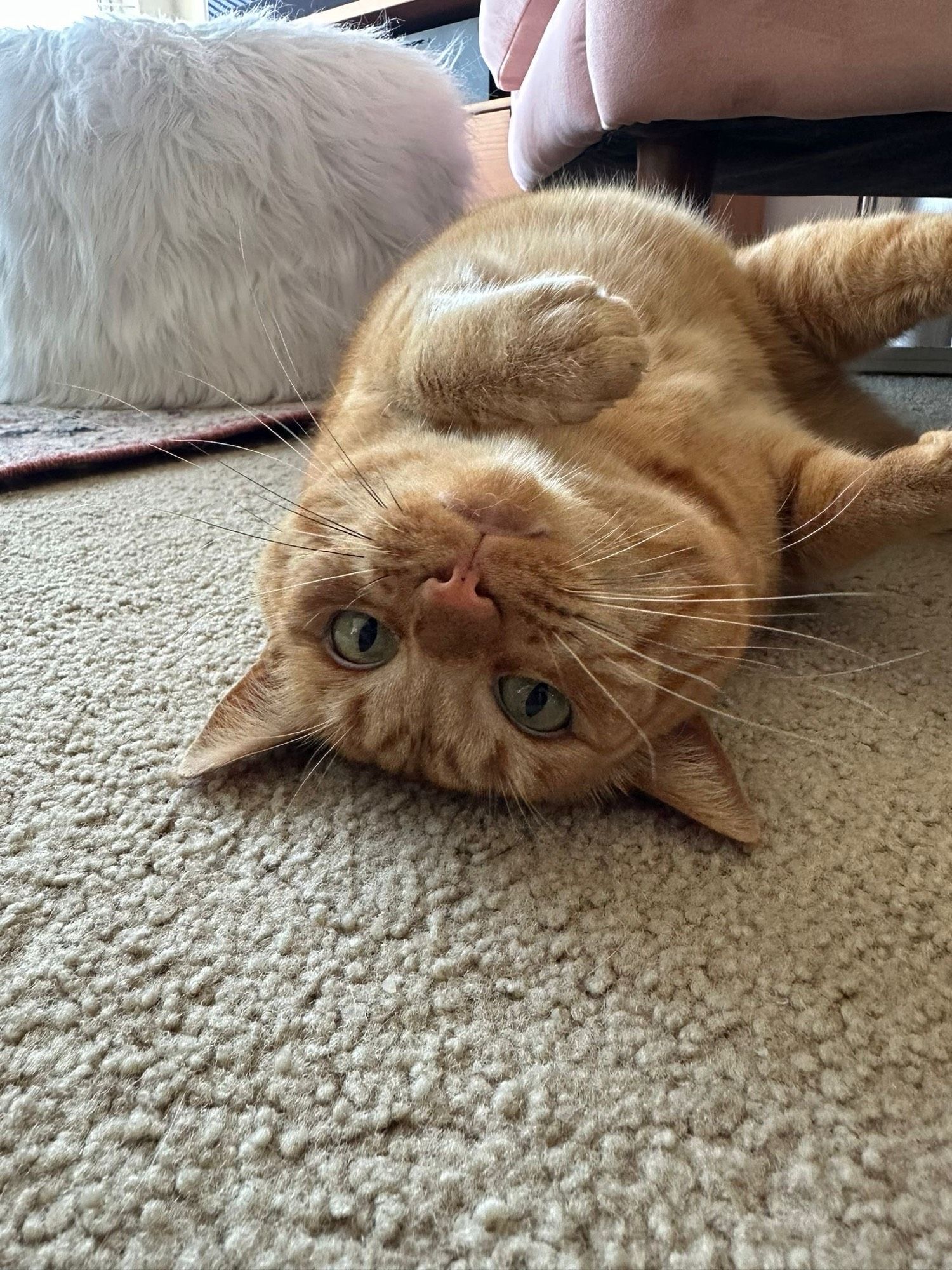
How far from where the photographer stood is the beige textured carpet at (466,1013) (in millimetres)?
575

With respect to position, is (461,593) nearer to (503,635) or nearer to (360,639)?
(503,635)

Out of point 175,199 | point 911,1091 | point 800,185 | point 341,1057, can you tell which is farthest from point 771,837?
point 175,199

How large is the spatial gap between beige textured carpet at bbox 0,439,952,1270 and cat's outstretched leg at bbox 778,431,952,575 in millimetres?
209

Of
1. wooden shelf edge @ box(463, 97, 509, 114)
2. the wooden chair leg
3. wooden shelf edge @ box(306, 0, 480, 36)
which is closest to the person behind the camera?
the wooden chair leg

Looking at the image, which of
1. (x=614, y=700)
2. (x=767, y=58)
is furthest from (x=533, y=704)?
(x=767, y=58)

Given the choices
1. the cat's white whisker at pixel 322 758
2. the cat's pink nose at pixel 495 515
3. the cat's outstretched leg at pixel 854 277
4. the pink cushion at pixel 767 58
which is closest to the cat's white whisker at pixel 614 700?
the cat's pink nose at pixel 495 515

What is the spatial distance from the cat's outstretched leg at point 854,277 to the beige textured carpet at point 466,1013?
629 millimetres

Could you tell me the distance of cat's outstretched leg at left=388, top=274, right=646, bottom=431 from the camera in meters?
1.02

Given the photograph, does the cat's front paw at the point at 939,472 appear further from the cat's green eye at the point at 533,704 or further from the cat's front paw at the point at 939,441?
the cat's green eye at the point at 533,704

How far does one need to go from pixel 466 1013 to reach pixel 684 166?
1592 millimetres

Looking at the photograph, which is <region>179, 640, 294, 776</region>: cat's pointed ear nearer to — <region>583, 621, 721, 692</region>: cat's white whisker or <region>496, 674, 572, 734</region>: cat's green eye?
<region>496, 674, 572, 734</region>: cat's green eye

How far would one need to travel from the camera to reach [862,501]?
1128mm

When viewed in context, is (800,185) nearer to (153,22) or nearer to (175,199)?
(175,199)

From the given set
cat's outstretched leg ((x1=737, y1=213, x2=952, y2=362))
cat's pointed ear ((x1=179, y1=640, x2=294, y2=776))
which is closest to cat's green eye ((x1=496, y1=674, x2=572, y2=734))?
cat's pointed ear ((x1=179, y1=640, x2=294, y2=776))
